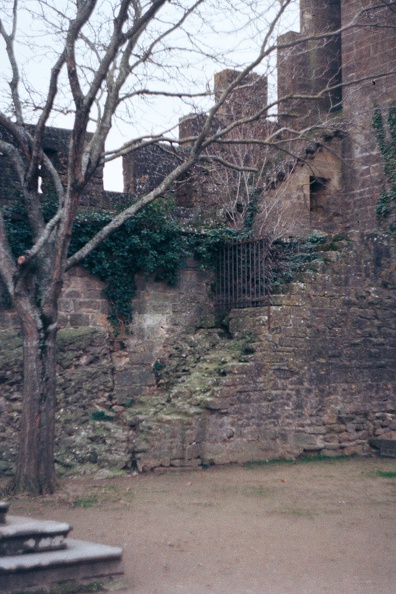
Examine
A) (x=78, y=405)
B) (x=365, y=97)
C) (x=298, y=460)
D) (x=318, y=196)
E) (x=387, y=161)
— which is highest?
(x=365, y=97)

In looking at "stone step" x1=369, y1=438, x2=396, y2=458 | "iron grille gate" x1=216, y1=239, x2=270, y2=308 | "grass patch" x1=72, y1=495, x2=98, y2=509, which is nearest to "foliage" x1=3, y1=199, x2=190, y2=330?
"iron grille gate" x1=216, y1=239, x2=270, y2=308

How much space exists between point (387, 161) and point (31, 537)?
11.9 m

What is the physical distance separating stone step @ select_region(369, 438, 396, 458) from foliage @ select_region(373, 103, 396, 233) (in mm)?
5025

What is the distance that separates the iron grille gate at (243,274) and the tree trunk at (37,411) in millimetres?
3766

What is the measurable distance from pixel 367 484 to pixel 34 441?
417cm

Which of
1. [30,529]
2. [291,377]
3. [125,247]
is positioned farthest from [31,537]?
[125,247]

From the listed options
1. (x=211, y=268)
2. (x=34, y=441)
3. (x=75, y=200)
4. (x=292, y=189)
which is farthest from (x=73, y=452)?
(x=292, y=189)

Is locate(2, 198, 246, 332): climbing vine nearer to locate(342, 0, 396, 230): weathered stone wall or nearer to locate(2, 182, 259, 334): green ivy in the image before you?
locate(2, 182, 259, 334): green ivy

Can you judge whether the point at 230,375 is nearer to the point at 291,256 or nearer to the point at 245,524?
the point at 291,256

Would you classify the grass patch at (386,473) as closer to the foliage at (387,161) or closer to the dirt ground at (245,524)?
the dirt ground at (245,524)

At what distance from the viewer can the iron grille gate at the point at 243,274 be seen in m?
10.8

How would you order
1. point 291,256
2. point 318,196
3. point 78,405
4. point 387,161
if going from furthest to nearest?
point 318,196
point 387,161
point 291,256
point 78,405

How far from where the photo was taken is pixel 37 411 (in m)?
7.86

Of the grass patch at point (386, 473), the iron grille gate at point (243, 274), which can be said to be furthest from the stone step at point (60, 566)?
the iron grille gate at point (243, 274)
